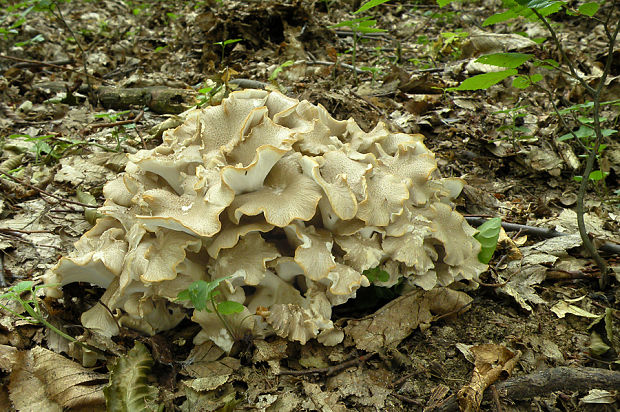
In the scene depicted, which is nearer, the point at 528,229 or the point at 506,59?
the point at 506,59

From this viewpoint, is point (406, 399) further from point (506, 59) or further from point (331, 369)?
point (506, 59)

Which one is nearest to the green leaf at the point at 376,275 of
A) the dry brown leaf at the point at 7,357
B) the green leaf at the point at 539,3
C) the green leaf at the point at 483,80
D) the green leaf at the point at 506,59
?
the green leaf at the point at 483,80

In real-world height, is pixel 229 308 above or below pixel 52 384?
above

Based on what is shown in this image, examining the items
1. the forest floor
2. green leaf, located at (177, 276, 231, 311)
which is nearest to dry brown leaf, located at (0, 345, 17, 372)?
the forest floor

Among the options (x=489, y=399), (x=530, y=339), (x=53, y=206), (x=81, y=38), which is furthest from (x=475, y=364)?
(x=81, y=38)

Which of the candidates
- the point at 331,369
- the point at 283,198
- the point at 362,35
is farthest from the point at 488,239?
the point at 362,35

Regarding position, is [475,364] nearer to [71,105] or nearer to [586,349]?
[586,349]

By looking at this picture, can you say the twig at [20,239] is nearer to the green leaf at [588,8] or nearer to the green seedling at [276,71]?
the green seedling at [276,71]
